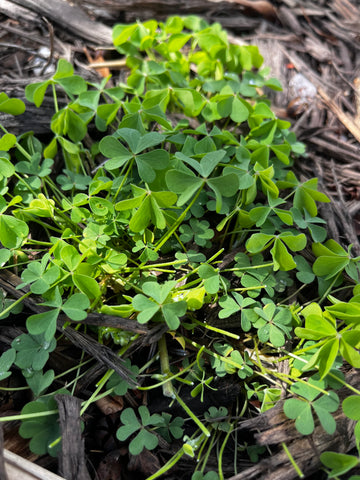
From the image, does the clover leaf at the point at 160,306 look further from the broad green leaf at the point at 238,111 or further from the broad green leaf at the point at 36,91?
the broad green leaf at the point at 36,91

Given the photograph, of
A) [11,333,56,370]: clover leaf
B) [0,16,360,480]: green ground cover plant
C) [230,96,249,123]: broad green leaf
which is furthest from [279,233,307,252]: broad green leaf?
[11,333,56,370]: clover leaf

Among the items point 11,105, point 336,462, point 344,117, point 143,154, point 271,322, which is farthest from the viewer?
point 344,117

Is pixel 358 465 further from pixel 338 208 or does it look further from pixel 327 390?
pixel 338 208

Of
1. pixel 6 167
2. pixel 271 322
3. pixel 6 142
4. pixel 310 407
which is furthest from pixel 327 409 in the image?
pixel 6 142

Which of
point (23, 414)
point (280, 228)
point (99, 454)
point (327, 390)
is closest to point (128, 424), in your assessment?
point (99, 454)

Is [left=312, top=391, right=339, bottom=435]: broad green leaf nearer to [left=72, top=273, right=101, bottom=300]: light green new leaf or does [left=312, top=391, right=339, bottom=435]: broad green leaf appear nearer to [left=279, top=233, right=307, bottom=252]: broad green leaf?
[left=279, top=233, right=307, bottom=252]: broad green leaf

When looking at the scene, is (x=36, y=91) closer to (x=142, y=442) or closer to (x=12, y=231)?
(x=12, y=231)

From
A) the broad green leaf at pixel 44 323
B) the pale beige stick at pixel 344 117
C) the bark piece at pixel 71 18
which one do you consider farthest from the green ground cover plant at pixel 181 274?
the bark piece at pixel 71 18

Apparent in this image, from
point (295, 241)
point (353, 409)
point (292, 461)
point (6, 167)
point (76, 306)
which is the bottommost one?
point (292, 461)

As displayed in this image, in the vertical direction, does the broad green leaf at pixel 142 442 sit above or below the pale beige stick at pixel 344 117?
below
